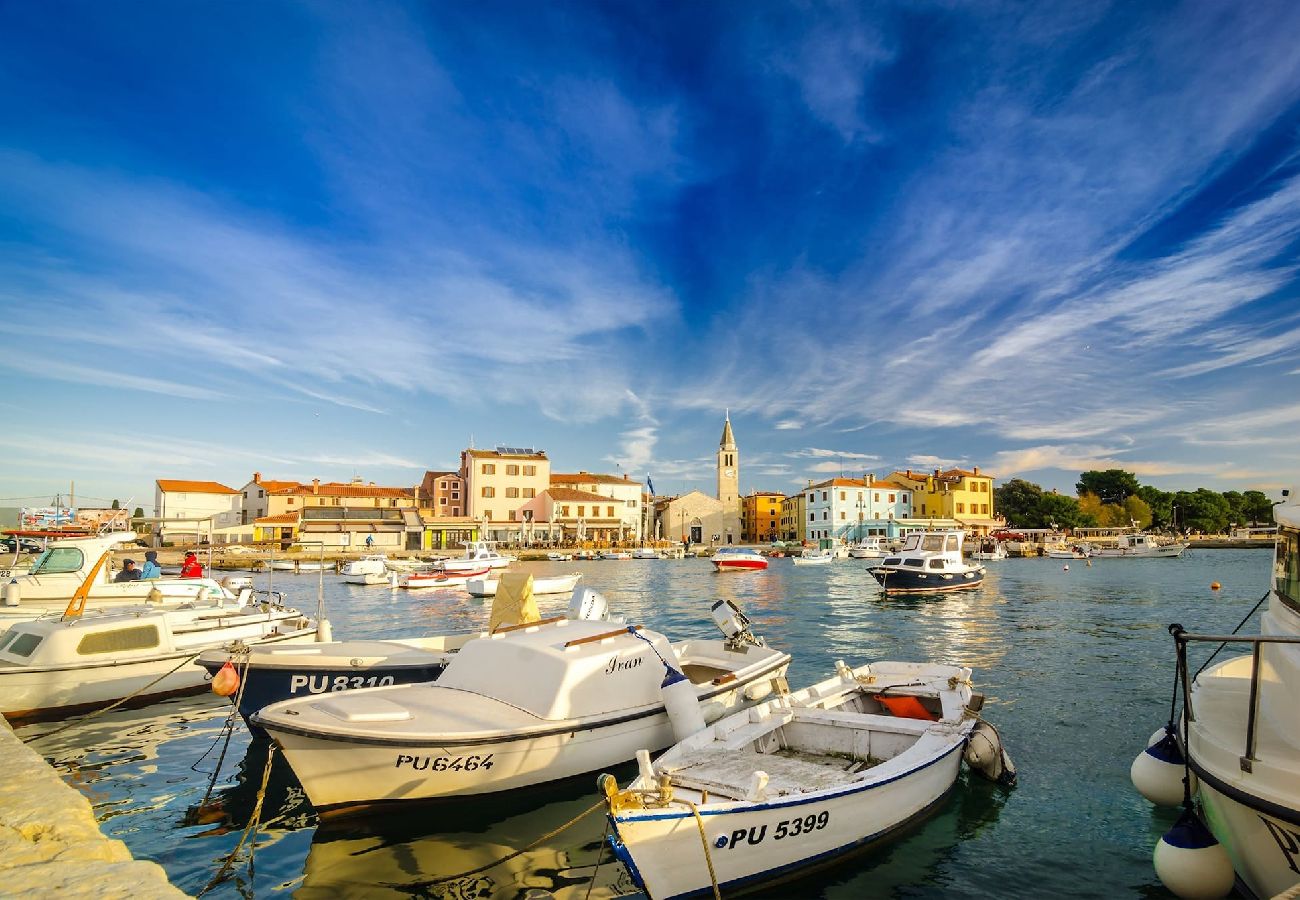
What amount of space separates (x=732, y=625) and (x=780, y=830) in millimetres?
7360

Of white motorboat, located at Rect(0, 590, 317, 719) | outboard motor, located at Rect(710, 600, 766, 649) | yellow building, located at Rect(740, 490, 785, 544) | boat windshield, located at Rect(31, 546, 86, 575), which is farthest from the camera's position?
yellow building, located at Rect(740, 490, 785, 544)

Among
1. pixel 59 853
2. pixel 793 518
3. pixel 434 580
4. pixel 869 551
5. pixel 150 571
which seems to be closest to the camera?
pixel 59 853

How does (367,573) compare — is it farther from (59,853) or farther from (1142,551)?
(1142,551)

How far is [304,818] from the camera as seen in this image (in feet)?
30.3

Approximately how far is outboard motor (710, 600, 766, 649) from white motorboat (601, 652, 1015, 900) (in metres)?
2.63

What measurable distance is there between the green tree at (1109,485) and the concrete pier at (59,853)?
522ft

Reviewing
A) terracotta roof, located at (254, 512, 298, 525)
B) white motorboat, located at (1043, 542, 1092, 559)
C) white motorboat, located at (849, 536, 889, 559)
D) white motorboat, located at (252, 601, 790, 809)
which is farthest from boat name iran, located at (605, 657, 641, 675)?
terracotta roof, located at (254, 512, 298, 525)

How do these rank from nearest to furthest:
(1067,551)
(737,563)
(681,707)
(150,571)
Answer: (681,707) < (150,571) < (737,563) < (1067,551)

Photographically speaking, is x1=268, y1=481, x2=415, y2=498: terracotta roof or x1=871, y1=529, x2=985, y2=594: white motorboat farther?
x1=268, y1=481, x2=415, y2=498: terracotta roof

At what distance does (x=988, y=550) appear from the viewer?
3659 inches

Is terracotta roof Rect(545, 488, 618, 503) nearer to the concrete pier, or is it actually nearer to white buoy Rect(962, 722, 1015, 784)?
white buoy Rect(962, 722, 1015, 784)

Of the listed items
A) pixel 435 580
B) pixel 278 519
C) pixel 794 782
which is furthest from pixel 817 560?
pixel 794 782

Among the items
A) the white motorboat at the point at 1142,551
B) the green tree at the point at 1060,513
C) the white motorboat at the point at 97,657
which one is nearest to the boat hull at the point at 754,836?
the white motorboat at the point at 97,657

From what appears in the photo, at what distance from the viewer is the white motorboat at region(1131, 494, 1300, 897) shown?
18.4 feet
